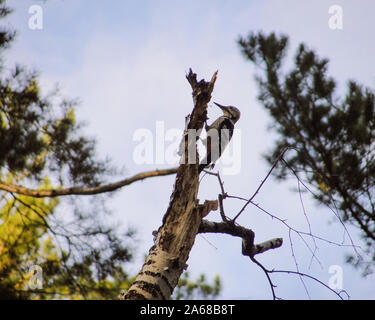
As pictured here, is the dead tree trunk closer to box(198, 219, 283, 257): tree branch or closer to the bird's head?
box(198, 219, 283, 257): tree branch

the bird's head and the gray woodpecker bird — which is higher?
the bird's head

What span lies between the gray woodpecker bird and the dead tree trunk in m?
0.69

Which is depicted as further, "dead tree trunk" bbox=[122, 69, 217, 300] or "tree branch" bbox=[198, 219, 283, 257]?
"tree branch" bbox=[198, 219, 283, 257]

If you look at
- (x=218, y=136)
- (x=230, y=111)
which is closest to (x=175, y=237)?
(x=218, y=136)

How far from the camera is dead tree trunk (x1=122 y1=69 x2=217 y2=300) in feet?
4.26

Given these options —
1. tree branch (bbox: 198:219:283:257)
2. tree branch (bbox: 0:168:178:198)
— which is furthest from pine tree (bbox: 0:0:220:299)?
tree branch (bbox: 198:219:283:257)

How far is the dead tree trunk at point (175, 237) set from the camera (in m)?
1.30

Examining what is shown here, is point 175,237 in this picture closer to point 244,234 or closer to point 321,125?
point 244,234

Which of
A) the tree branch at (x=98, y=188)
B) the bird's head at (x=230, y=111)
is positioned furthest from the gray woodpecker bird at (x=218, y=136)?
the tree branch at (x=98, y=188)

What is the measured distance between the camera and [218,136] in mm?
2877

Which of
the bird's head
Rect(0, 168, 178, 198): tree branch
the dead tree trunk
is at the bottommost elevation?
the dead tree trunk
